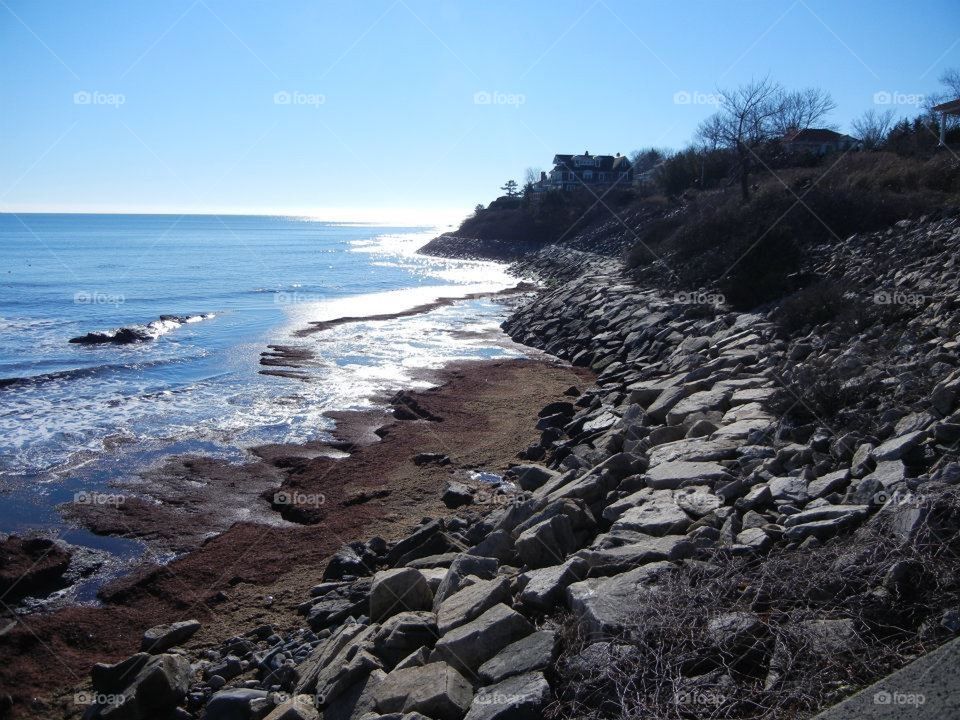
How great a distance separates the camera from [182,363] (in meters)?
21.3

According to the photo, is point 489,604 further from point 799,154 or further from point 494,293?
point 799,154

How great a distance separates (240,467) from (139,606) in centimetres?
429

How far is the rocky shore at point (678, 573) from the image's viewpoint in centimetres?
384

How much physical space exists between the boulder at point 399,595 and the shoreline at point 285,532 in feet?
6.17

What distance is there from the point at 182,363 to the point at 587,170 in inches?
2702

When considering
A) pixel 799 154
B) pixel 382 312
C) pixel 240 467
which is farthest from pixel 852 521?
pixel 799 154

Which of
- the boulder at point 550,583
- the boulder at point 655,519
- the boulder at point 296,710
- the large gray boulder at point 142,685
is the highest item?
the boulder at point 655,519

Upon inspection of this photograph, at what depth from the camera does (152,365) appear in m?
21.0

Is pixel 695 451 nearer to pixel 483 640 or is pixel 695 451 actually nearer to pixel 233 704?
pixel 483 640

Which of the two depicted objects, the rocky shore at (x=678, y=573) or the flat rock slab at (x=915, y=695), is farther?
the rocky shore at (x=678, y=573)

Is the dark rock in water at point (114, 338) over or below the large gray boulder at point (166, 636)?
over

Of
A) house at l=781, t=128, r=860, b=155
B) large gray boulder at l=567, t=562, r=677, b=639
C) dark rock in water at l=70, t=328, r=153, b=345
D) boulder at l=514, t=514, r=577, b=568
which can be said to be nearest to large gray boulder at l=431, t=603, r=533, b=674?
large gray boulder at l=567, t=562, r=677, b=639

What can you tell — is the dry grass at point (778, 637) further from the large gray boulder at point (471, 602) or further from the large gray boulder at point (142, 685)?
the large gray boulder at point (142, 685)

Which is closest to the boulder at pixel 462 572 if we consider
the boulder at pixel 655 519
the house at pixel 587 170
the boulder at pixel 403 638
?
the boulder at pixel 403 638
